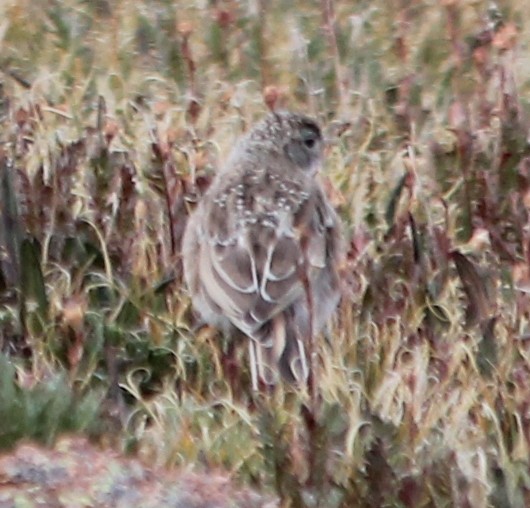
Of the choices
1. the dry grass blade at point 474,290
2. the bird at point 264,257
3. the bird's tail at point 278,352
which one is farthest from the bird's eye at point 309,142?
the dry grass blade at point 474,290

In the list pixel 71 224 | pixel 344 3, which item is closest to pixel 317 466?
pixel 71 224

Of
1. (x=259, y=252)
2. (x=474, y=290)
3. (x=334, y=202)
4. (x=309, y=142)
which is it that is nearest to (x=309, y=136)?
(x=309, y=142)

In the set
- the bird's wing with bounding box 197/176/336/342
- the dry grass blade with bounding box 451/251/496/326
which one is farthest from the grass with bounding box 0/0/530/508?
the bird's wing with bounding box 197/176/336/342

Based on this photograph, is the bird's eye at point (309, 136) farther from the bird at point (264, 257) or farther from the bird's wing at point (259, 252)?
the bird's wing at point (259, 252)

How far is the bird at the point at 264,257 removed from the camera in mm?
6344

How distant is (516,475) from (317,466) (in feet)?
1.92

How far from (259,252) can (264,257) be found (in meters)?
0.04

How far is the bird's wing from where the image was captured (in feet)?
20.9

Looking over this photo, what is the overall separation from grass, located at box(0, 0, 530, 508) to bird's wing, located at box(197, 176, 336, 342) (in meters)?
0.14

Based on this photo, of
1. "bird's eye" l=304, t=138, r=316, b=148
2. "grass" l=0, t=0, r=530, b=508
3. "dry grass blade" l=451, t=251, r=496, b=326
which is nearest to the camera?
"grass" l=0, t=0, r=530, b=508

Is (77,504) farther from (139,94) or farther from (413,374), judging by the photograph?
(139,94)

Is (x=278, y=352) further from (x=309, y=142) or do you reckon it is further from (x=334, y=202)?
(x=309, y=142)

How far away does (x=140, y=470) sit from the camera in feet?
14.3

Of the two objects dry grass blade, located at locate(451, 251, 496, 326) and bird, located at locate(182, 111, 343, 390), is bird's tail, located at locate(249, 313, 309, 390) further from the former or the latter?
dry grass blade, located at locate(451, 251, 496, 326)
